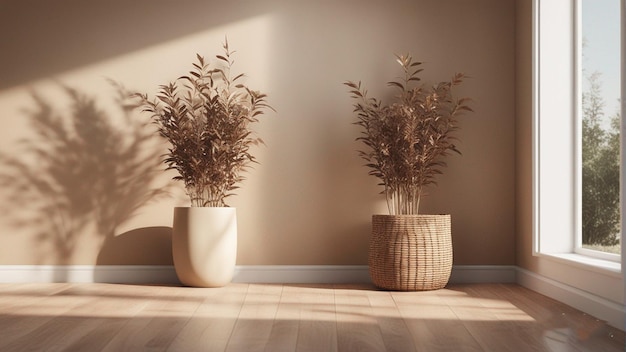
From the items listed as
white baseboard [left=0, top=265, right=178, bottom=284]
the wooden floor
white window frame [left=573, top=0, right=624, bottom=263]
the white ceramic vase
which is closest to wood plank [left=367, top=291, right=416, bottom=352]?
the wooden floor

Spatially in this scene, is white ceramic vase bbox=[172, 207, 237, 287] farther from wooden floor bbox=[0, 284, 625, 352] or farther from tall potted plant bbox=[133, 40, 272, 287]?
wooden floor bbox=[0, 284, 625, 352]

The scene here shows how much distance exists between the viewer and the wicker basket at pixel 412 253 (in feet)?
13.1

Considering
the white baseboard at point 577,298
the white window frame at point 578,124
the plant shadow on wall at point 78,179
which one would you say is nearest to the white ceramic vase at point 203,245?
the plant shadow on wall at point 78,179

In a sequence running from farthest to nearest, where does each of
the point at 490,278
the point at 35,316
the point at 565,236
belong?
the point at 490,278, the point at 565,236, the point at 35,316

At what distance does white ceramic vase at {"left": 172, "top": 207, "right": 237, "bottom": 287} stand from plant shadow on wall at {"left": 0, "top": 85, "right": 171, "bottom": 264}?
39 cm

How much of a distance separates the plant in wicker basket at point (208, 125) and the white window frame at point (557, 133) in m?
1.58

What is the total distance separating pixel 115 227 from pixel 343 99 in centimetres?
161

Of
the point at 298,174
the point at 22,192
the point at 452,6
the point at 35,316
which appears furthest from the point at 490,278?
the point at 22,192

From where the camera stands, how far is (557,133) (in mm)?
3955

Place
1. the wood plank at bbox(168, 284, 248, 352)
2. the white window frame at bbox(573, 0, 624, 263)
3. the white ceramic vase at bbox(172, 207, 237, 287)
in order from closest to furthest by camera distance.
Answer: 1. the wood plank at bbox(168, 284, 248, 352)
2. the white window frame at bbox(573, 0, 624, 263)
3. the white ceramic vase at bbox(172, 207, 237, 287)

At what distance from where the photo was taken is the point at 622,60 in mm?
2906

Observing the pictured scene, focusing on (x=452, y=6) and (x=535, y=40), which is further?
(x=452, y=6)

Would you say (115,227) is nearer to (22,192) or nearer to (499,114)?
(22,192)

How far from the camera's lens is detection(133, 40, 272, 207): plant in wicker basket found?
416 cm
